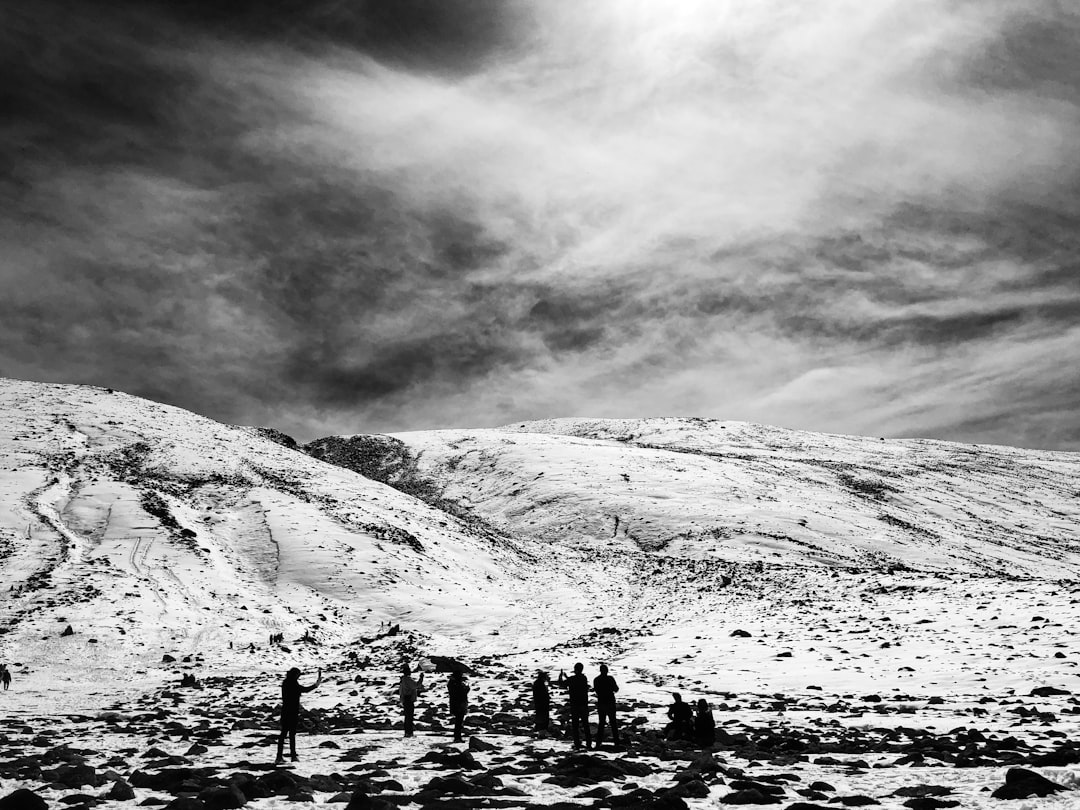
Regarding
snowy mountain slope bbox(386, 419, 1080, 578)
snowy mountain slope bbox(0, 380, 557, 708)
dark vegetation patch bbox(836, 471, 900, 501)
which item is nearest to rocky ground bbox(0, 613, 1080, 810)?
snowy mountain slope bbox(0, 380, 557, 708)

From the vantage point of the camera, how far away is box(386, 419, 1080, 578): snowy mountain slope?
220ft

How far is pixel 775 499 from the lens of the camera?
268 ft

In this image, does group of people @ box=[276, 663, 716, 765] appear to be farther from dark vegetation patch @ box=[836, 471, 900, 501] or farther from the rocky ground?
dark vegetation patch @ box=[836, 471, 900, 501]

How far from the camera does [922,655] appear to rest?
91.1ft

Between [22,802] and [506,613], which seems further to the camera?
[506,613]

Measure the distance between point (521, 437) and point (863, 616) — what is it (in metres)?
89.1

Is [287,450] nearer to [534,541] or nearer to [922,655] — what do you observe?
[534,541]

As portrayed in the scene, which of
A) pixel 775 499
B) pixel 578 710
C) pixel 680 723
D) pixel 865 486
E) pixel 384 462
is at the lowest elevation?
pixel 680 723

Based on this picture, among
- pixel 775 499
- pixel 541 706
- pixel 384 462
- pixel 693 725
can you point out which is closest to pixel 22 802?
pixel 541 706

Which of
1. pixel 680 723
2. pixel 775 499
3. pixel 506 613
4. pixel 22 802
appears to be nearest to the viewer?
pixel 22 802

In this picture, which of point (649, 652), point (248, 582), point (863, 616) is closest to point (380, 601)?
point (248, 582)

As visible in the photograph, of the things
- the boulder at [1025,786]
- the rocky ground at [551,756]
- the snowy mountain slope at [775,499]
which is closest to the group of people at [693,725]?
the rocky ground at [551,756]

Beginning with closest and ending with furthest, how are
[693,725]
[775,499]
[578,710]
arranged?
[578,710], [693,725], [775,499]

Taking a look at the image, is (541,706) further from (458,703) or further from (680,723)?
(680,723)
